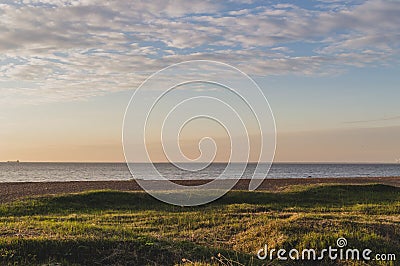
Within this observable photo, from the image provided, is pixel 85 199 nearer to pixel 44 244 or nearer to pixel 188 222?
pixel 188 222

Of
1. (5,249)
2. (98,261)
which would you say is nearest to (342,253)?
(98,261)

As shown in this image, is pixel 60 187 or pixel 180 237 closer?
pixel 180 237

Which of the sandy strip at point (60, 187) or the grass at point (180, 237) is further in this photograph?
the sandy strip at point (60, 187)

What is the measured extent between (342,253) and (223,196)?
17.8 meters

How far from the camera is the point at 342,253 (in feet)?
44.8

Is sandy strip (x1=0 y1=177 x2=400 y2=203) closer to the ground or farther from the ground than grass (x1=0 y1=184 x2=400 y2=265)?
closer to the ground

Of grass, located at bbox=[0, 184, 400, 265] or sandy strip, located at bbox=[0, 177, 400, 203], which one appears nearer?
grass, located at bbox=[0, 184, 400, 265]

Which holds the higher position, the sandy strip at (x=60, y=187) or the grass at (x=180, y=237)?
the grass at (x=180, y=237)

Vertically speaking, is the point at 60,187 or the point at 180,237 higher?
the point at 180,237

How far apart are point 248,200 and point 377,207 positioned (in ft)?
27.2

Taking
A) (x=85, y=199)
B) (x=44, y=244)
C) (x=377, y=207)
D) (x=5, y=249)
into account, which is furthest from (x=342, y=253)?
(x=85, y=199)

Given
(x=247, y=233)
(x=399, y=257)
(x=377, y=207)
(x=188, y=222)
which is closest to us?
(x=399, y=257)

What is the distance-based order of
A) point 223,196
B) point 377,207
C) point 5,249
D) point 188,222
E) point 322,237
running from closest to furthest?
point 5,249 → point 322,237 → point 188,222 → point 377,207 → point 223,196

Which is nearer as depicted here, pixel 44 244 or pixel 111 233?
pixel 44 244
